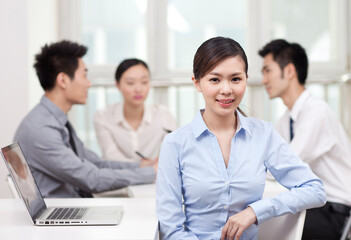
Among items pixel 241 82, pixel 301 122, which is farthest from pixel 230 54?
pixel 301 122

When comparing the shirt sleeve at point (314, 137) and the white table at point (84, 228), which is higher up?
the shirt sleeve at point (314, 137)

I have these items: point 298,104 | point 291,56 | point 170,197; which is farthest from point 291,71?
point 170,197

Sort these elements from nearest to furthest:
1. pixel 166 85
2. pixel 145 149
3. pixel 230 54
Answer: pixel 230 54
pixel 145 149
pixel 166 85

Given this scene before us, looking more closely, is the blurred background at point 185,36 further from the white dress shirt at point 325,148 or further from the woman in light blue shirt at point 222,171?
the woman in light blue shirt at point 222,171

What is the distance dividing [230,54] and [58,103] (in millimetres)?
1125

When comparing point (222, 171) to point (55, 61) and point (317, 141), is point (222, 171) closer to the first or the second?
point (317, 141)

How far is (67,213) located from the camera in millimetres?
1398

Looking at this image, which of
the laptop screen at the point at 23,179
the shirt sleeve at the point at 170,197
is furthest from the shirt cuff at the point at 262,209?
the laptop screen at the point at 23,179

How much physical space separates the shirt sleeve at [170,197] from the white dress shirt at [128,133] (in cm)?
149

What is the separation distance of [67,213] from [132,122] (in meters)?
1.52

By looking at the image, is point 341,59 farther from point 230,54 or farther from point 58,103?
point 230,54

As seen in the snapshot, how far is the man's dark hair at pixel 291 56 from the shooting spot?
2406 millimetres

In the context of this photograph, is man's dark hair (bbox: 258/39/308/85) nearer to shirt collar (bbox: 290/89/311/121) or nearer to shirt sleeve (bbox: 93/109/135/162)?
shirt collar (bbox: 290/89/311/121)

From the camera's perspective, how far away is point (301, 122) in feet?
7.16
